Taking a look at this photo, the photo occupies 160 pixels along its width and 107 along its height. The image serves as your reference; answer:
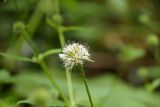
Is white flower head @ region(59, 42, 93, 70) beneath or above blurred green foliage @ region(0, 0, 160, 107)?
beneath

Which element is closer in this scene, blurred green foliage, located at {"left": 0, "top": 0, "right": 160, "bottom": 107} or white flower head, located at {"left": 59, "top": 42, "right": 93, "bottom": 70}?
white flower head, located at {"left": 59, "top": 42, "right": 93, "bottom": 70}

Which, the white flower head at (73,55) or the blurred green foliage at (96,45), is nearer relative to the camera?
the white flower head at (73,55)

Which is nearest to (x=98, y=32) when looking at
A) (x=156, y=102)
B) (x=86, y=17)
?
(x=86, y=17)

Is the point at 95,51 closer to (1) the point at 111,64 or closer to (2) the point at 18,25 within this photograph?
(1) the point at 111,64

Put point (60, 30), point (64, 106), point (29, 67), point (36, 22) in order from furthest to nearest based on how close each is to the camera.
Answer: point (29, 67) → point (36, 22) → point (60, 30) → point (64, 106)

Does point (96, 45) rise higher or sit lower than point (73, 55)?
higher

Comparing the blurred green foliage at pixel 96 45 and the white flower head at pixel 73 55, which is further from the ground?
the blurred green foliage at pixel 96 45

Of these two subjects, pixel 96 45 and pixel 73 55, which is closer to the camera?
pixel 73 55

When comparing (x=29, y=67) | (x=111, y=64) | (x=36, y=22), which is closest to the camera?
(x=36, y=22)
